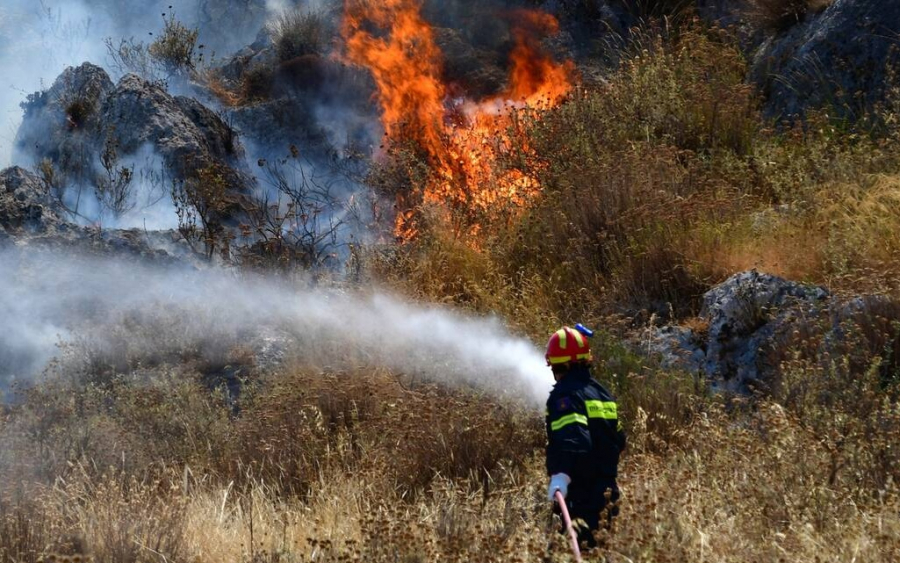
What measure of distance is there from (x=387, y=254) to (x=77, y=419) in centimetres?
315

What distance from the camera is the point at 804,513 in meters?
4.07

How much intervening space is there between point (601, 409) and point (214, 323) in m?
4.08

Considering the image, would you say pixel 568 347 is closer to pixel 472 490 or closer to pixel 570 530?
pixel 570 530

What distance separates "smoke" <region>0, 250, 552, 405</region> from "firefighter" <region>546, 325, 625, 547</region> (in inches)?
69.4

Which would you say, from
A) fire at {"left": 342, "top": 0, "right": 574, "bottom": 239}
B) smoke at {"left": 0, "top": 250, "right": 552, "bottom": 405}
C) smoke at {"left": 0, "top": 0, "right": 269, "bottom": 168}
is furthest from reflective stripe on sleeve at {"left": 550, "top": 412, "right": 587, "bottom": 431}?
smoke at {"left": 0, "top": 0, "right": 269, "bottom": 168}

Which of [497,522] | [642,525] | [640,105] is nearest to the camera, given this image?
[642,525]

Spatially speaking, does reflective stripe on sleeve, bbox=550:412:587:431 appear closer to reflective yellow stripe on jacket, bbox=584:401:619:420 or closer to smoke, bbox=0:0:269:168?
reflective yellow stripe on jacket, bbox=584:401:619:420

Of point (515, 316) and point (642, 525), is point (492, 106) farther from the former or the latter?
point (642, 525)

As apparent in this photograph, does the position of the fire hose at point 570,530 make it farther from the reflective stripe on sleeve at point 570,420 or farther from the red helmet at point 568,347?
the red helmet at point 568,347

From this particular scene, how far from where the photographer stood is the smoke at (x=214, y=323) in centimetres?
659

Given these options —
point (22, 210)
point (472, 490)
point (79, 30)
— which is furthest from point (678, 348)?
point (79, 30)

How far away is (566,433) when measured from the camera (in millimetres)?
4051

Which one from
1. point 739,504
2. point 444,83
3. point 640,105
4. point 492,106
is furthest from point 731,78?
point 739,504

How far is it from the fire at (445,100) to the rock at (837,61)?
2.30 m
